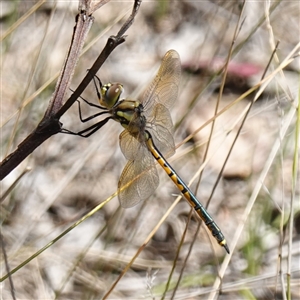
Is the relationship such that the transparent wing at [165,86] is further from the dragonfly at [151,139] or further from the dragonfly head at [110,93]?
the dragonfly head at [110,93]

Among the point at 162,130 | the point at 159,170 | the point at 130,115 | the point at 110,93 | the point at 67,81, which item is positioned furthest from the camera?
the point at 159,170

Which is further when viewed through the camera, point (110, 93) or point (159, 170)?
point (159, 170)

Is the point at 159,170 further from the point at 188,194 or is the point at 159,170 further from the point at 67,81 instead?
the point at 67,81

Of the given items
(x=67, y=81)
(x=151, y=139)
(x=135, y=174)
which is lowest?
(x=67, y=81)

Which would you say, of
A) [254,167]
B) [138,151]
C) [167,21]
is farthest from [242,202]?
[167,21]

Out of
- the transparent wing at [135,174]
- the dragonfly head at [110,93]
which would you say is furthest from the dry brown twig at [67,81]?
the transparent wing at [135,174]

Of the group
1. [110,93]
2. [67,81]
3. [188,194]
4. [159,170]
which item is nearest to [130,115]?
[110,93]

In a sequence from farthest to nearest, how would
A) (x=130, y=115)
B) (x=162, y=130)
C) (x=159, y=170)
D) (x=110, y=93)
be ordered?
(x=159, y=170), (x=162, y=130), (x=130, y=115), (x=110, y=93)
